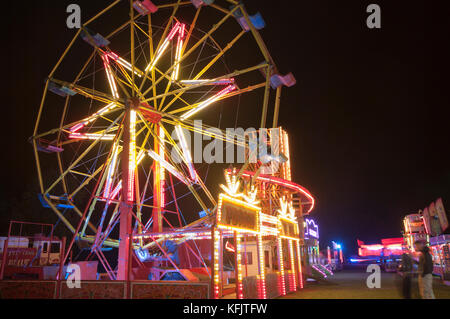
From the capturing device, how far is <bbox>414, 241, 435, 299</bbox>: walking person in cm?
729

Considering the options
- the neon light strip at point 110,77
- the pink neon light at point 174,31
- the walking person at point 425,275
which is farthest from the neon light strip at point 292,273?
the pink neon light at point 174,31

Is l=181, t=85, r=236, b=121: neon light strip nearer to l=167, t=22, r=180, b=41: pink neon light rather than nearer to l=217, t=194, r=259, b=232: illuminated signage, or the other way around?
A: l=167, t=22, r=180, b=41: pink neon light

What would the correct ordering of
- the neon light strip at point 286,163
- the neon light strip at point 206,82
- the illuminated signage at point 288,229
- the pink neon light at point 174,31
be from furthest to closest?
the neon light strip at point 286,163 < the pink neon light at point 174,31 < the illuminated signage at point 288,229 < the neon light strip at point 206,82

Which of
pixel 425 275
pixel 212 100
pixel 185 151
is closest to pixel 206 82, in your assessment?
pixel 212 100

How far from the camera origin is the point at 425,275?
23.9ft

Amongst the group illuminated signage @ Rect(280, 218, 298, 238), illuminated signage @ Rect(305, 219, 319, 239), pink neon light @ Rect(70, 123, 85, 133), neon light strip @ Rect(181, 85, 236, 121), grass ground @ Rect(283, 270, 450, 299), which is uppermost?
neon light strip @ Rect(181, 85, 236, 121)

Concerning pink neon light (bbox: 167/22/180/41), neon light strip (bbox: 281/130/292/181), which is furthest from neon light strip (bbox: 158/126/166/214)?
neon light strip (bbox: 281/130/292/181)

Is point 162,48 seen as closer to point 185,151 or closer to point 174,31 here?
point 174,31

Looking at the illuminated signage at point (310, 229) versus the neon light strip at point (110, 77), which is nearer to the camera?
the neon light strip at point (110, 77)

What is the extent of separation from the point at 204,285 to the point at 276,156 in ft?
20.2

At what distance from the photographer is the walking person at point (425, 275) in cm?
729

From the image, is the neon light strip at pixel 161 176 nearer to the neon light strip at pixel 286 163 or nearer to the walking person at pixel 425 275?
the walking person at pixel 425 275
